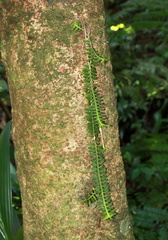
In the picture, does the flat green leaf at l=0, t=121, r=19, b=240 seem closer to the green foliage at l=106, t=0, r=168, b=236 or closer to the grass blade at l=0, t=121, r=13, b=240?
the grass blade at l=0, t=121, r=13, b=240

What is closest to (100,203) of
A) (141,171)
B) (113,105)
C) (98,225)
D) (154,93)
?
(98,225)

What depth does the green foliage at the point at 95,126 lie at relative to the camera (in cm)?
59

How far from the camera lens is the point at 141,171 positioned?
2135 mm

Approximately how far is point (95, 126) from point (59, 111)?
10 cm

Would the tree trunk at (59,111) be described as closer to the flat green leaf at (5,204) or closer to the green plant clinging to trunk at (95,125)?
Result: the green plant clinging to trunk at (95,125)

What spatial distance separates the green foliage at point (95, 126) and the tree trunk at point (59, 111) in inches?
0.5

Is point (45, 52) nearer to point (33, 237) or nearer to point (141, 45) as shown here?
point (33, 237)

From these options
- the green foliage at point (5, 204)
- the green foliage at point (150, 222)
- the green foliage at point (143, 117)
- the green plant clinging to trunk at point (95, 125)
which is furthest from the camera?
the green foliage at point (143, 117)

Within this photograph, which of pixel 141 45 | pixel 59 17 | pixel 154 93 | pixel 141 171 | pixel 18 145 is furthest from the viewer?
pixel 141 45

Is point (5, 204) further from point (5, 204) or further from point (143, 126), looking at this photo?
point (143, 126)

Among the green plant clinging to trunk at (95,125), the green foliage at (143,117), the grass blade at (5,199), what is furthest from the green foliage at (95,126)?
the green foliage at (143,117)

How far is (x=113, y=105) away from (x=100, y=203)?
0.84 ft

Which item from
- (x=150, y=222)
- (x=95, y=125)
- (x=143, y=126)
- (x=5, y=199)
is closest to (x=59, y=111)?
(x=95, y=125)

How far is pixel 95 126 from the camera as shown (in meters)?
0.60
